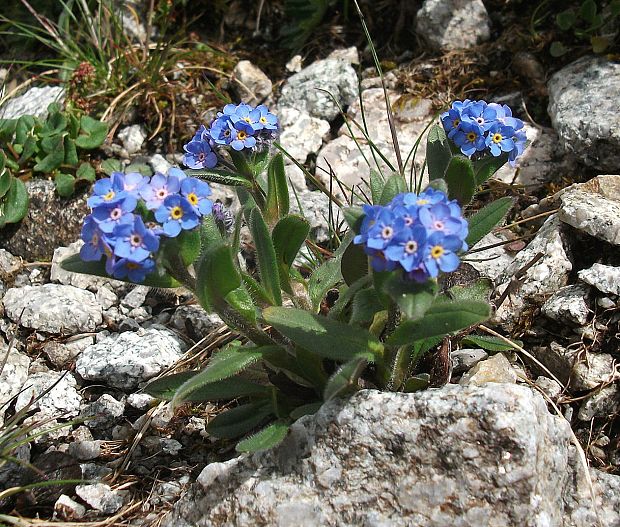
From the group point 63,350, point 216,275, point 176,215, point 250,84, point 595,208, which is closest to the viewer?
point 176,215

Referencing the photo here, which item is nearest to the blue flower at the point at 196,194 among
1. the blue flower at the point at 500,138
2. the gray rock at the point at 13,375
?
the blue flower at the point at 500,138

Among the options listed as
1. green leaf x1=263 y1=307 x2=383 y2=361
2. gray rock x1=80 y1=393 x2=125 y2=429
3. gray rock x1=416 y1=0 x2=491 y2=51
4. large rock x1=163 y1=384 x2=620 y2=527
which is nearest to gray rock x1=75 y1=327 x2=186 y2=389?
gray rock x1=80 y1=393 x2=125 y2=429

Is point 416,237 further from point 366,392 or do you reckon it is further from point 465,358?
point 465,358

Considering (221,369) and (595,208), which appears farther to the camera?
(595,208)

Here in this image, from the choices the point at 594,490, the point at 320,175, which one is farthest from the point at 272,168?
the point at 594,490

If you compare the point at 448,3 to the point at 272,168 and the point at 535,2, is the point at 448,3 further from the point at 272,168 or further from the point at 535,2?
the point at 272,168

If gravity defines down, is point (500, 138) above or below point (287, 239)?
above

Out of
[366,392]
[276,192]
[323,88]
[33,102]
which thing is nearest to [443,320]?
[366,392]
